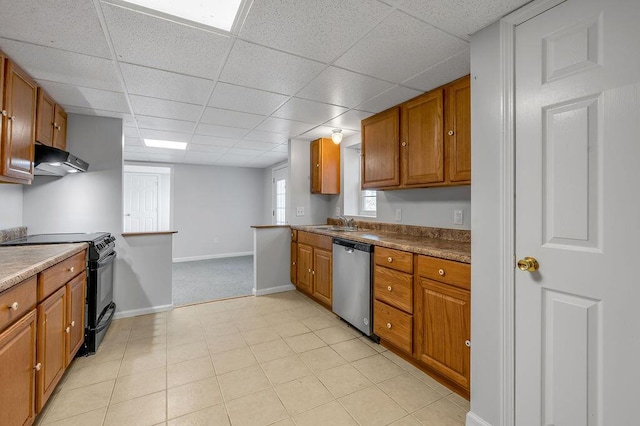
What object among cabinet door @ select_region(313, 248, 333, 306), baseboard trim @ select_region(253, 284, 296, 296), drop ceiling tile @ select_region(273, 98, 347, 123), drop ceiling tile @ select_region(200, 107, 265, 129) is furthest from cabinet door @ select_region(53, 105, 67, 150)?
cabinet door @ select_region(313, 248, 333, 306)

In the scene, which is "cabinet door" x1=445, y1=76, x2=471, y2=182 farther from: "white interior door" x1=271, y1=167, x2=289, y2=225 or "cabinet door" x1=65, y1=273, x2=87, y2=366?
"white interior door" x1=271, y1=167, x2=289, y2=225

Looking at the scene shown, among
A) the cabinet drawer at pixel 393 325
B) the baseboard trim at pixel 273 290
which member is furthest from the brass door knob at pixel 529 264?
the baseboard trim at pixel 273 290

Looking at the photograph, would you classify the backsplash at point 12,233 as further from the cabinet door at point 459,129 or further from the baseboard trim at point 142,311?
the cabinet door at point 459,129

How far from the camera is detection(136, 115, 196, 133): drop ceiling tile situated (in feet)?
10.3

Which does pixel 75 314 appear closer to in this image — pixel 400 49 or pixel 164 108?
pixel 164 108

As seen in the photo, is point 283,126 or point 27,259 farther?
point 283,126

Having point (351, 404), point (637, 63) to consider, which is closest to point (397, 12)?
point (637, 63)

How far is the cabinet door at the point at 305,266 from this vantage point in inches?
140

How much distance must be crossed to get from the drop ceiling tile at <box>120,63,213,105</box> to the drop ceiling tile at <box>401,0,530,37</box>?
1.58 metres

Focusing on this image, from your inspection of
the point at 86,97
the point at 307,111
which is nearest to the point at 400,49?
the point at 307,111

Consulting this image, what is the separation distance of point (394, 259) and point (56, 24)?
249 centimetres

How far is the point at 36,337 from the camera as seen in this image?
1499 mm

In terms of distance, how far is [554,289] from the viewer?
127 centimetres

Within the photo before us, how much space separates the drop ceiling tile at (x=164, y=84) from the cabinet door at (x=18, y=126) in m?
0.62
